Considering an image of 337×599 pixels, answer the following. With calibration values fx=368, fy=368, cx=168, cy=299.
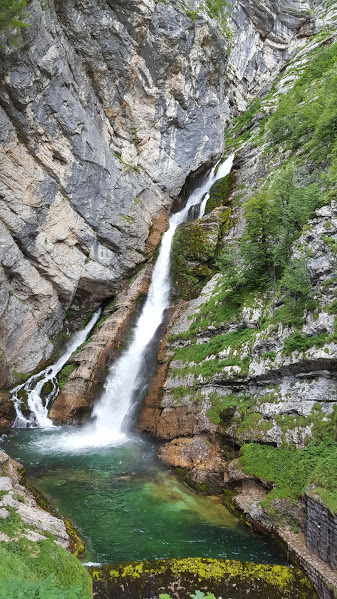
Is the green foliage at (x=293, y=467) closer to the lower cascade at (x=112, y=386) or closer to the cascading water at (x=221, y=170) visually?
the lower cascade at (x=112, y=386)

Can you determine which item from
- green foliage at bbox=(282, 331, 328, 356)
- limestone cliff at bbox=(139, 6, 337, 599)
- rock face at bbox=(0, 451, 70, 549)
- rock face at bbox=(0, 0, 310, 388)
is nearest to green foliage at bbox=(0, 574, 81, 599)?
rock face at bbox=(0, 451, 70, 549)

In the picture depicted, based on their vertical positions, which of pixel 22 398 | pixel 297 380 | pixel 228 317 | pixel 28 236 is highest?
pixel 28 236

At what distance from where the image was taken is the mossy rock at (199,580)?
7664 millimetres

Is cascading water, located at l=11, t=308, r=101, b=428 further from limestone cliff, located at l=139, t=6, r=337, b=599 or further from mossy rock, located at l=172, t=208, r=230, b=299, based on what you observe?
mossy rock, located at l=172, t=208, r=230, b=299

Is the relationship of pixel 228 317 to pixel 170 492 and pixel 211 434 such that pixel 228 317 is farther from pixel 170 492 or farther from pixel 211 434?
pixel 170 492

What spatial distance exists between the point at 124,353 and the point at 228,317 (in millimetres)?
7491

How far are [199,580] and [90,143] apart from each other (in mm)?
24093

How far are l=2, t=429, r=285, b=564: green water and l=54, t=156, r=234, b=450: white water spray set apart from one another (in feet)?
5.71

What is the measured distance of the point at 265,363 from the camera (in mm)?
13766

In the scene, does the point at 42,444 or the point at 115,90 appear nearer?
the point at 42,444

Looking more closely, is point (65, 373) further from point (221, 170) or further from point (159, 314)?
point (221, 170)

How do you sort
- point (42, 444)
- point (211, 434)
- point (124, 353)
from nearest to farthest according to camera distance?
point (211, 434) < point (42, 444) < point (124, 353)

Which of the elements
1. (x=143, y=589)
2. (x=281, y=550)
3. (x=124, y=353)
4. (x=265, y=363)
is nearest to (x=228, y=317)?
(x=265, y=363)

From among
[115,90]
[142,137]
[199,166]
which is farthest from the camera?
[199,166]
